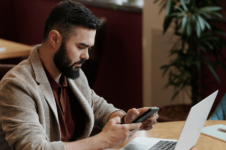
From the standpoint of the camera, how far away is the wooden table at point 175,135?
131 cm

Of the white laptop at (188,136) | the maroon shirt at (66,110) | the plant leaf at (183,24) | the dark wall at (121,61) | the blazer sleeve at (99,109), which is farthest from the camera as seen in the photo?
the dark wall at (121,61)

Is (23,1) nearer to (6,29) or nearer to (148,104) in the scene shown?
(6,29)

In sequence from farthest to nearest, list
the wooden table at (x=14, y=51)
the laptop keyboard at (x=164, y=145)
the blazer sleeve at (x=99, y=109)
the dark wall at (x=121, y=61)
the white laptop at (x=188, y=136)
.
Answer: the dark wall at (x=121, y=61) → the wooden table at (x=14, y=51) → the blazer sleeve at (x=99, y=109) → the laptop keyboard at (x=164, y=145) → the white laptop at (x=188, y=136)

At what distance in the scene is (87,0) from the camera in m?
3.74

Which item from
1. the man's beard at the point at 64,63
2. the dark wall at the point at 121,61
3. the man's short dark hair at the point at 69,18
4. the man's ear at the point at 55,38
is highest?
the man's short dark hair at the point at 69,18

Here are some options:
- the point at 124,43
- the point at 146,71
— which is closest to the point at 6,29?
the point at 124,43

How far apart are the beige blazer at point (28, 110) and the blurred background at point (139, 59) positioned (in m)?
1.51

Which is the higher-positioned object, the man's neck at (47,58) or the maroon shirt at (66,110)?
the man's neck at (47,58)

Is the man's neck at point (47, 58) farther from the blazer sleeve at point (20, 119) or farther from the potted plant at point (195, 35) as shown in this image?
the potted plant at point (195, 35)

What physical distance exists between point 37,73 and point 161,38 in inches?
75.6

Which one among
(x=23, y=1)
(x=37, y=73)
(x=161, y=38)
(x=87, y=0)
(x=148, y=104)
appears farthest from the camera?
(x=23, y=1)

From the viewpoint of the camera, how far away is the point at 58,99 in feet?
4.59

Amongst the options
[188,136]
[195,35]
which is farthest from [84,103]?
[195,35]

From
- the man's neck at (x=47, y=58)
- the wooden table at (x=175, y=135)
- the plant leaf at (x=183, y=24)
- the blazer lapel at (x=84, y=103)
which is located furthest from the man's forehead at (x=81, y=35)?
the plant leaf at (x=183, y=24)
